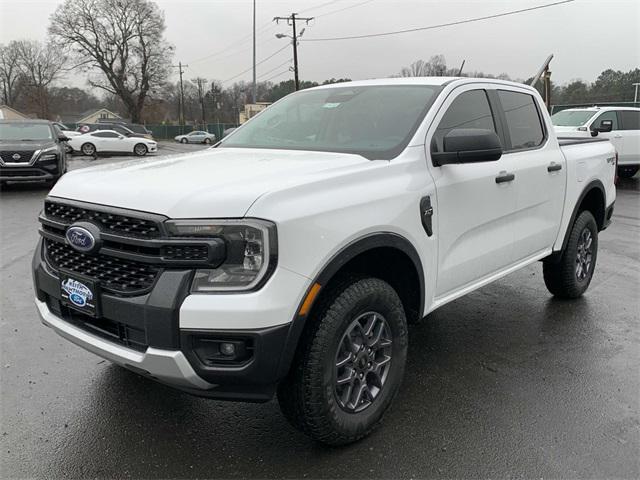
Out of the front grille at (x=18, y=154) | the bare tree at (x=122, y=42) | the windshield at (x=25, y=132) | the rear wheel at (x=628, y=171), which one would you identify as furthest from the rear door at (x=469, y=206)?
the bare tree at (x=122, y=42)

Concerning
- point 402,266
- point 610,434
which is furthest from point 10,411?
point 610,434

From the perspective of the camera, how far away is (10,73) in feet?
268

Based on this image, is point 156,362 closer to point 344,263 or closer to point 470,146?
point 344,263

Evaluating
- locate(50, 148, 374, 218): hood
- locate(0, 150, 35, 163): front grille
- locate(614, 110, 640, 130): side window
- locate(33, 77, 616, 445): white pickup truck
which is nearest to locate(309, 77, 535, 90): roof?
locate(33, 77, 616, 445): white pickup truck

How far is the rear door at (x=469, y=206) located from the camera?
3234 millimetres

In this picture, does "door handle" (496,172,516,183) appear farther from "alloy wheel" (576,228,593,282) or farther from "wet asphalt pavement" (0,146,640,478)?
"alloy wheel" (576,228,593,282)

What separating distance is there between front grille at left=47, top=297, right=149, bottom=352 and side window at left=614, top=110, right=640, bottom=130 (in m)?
15.6

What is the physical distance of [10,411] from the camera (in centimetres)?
311

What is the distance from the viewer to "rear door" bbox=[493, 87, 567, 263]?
13.0 ft

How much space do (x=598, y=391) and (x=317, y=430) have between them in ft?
6.40

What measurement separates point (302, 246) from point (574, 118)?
14.7 meters

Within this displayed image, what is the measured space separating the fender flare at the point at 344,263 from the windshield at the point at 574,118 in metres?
13.6

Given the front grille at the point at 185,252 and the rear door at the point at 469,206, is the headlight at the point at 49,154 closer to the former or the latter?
the rear door at the point at 469,206

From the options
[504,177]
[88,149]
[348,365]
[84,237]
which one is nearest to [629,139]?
[504,177]
